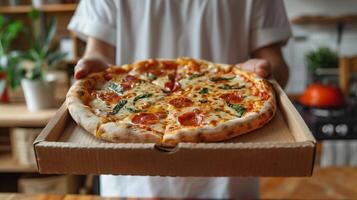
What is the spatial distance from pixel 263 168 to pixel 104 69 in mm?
548

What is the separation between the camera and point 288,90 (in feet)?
10.8

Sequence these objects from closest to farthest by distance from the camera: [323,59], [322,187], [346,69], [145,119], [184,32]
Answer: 1. [145,119]
2. [184,32]
3. [322,187]
4. [346,69]
5. [323,59]

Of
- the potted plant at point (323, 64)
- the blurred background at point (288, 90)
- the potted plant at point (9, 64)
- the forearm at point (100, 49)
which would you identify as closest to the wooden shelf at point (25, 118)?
the blurred background at point (288, 90)

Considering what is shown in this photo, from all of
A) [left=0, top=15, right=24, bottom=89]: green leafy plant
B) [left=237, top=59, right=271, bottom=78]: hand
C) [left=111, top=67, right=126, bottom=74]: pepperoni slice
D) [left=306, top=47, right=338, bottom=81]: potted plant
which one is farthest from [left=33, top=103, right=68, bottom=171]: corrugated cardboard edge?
Result: [left=306, top=47, right=338, bottom=81]: potted plant

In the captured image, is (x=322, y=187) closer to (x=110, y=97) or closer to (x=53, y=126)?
(x=110, y=97)

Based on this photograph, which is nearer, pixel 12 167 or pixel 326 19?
pixel 12 167

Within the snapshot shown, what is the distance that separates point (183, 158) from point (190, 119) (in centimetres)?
20

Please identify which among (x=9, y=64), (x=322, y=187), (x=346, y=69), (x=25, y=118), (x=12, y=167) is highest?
(x=9, y=64)

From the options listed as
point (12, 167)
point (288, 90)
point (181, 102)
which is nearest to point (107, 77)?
point (181, 102)

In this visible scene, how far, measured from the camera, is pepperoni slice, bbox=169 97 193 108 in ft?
2.94

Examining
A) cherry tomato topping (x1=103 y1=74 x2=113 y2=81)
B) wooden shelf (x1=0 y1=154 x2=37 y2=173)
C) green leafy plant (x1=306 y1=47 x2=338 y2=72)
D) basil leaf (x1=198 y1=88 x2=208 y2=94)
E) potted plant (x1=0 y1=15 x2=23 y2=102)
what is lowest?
wooden shelf (x1=0 y1=154 x2=37 y2=173)

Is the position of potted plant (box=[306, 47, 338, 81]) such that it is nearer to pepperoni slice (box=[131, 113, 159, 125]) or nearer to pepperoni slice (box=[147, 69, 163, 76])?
pepperoni slice (box=[147, 69, 163, 76])

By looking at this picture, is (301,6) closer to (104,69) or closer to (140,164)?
(104,69)

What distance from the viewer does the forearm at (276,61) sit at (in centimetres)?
122
